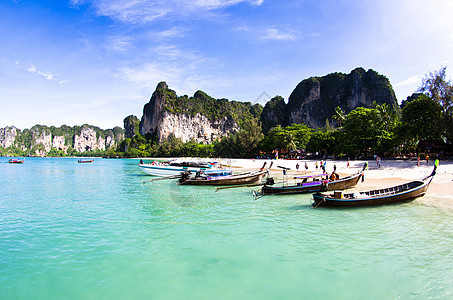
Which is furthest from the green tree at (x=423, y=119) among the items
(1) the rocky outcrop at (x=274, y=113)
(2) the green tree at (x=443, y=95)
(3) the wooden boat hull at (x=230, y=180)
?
(1) the rocky outcrop at (x=274, y=113)

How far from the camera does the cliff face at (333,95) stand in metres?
137

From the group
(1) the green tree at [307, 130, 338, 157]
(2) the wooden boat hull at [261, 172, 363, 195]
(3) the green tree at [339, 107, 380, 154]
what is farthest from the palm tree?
(2) the wooden boat hull at [261, 172, 363, 195]

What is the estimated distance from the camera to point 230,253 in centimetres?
902

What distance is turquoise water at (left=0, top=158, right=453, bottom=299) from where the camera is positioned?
22.5ft

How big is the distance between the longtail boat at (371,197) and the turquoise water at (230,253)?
0.52m

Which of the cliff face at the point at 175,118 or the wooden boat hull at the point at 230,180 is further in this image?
the cliff face at the point at 175,118

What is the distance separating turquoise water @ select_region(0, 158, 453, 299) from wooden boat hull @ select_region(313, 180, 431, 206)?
51cm

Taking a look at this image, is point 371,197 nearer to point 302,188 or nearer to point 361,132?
point 302,188

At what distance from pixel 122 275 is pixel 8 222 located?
1075 cm

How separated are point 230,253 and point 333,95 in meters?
166

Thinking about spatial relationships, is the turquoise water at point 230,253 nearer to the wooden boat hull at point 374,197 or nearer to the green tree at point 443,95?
the wooden boat hull at point 374,197

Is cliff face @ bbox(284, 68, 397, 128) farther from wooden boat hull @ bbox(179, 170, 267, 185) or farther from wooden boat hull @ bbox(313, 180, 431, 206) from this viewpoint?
wooden boat hull @ bbox(313, 180, 431, 206)

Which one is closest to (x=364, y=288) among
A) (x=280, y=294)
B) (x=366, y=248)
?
(x=280, y=294)

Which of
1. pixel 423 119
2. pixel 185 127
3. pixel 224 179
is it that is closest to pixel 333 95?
pixel 185 127
